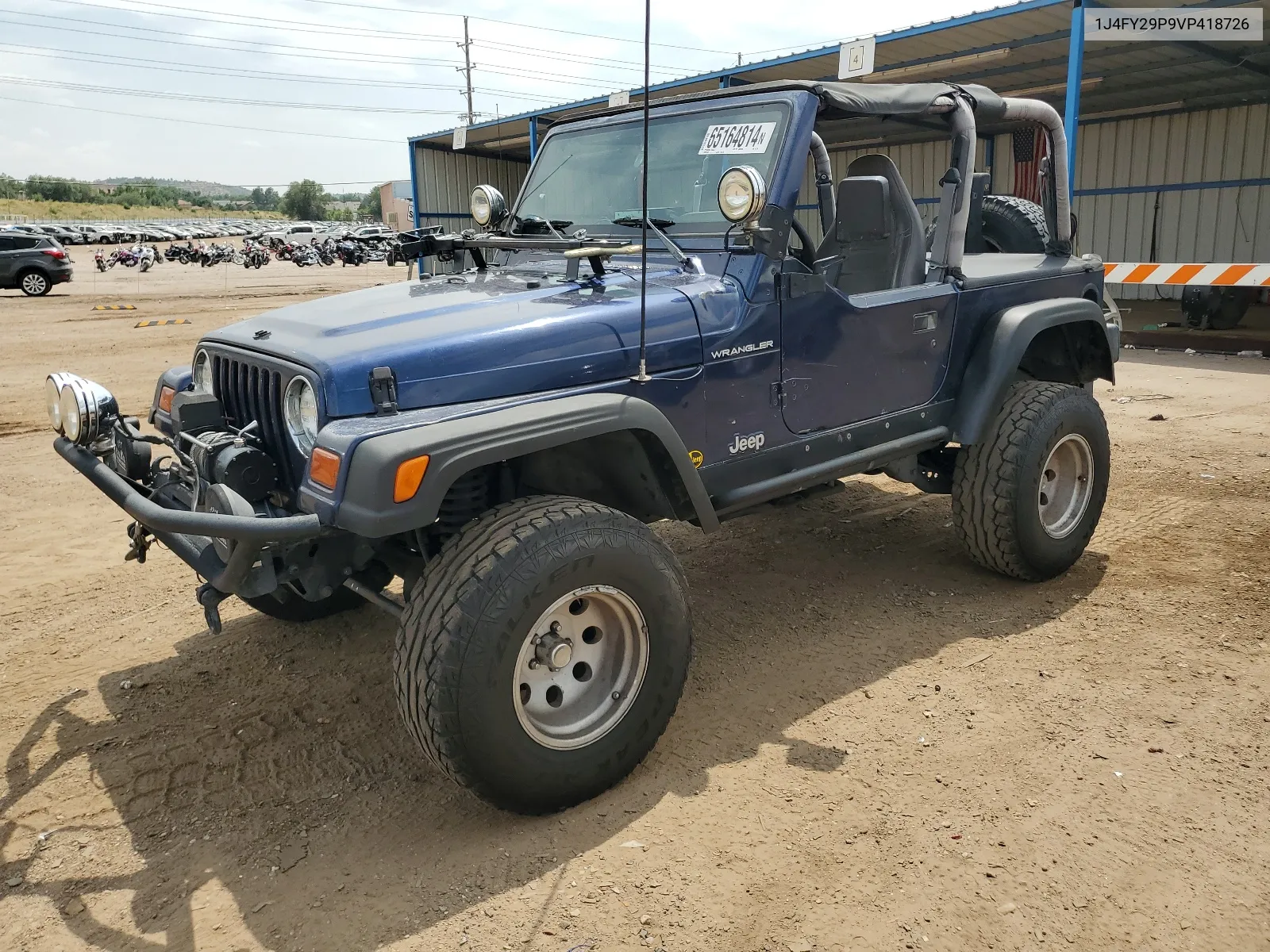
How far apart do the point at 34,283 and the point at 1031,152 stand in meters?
24.9

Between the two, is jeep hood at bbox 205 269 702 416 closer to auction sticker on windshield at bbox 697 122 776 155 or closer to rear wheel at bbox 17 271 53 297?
auction sticker on windshield at bbox 697 122 776 155

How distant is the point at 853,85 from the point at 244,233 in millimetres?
69490

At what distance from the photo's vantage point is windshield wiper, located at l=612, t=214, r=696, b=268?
3695 mm

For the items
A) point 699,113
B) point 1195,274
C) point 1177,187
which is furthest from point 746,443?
point 1177,187

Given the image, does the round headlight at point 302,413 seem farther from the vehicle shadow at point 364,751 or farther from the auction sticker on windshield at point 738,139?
the auction sticker on windshield at point 738,139

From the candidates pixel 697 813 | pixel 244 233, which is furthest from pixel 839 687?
pixel 244 233

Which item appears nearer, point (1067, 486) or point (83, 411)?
point (83, 411)

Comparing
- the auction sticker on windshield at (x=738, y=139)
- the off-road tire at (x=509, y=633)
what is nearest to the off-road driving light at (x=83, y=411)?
the off-road tire at (x=509, y=633)

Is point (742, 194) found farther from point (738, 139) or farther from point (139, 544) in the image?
point (139, 544)

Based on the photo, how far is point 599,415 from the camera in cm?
291

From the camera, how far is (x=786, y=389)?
3.67 metres

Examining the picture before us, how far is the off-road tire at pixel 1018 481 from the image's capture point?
14.3 feet

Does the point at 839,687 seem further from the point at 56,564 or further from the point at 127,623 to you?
the point at 56,564

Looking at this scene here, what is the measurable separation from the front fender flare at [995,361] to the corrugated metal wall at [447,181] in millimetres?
19029
